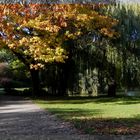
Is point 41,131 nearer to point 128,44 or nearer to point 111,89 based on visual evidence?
point 128,44

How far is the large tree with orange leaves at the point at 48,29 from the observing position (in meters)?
29.2

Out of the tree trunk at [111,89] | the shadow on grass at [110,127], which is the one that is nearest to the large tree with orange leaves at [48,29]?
the tree trunk at [111,89]

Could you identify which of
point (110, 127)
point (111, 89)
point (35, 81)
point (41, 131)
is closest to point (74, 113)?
point (110, 127)

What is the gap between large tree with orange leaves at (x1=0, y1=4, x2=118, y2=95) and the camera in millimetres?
29219

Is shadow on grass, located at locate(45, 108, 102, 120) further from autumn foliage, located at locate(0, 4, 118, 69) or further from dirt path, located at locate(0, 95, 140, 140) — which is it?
autumn foliage, located at locate(0, 4, 118, 69)

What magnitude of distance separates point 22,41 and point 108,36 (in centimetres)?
629

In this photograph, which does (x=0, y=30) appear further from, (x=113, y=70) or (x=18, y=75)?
(x=18, y=75)

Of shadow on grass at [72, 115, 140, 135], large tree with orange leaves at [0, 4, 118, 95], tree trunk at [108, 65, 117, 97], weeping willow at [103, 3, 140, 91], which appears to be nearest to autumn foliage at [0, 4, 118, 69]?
large tree with orange leaves at [0, 4, 118, 95]

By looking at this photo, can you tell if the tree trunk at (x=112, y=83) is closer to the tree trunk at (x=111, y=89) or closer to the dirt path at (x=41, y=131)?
the tree trunk at (x=111, y=89)

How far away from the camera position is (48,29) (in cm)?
2933

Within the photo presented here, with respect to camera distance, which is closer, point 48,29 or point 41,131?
point 41,131

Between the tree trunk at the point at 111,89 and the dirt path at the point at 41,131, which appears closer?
the dirt path at the point at 41,131

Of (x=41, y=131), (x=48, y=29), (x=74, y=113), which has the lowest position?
(x=41, y=131)

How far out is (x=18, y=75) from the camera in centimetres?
4725
